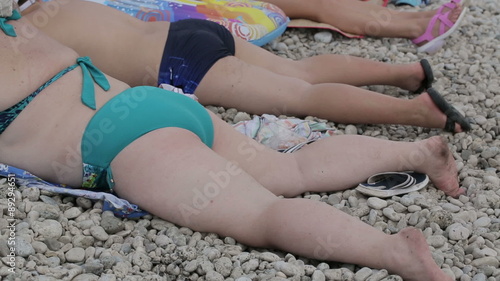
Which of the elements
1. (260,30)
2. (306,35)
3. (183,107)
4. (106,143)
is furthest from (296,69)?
(106,143)

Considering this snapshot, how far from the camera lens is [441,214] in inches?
90.7

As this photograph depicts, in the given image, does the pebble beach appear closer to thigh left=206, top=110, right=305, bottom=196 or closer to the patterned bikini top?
thigh left=206, top=110, right=305, bottom=196

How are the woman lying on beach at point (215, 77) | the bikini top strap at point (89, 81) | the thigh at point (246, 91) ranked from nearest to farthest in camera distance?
the bikini top strap at point (89, 81) < the woman lying on beach at point (215, 77) < the thigh at point (246, 91)

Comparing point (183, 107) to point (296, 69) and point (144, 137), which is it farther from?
point (296, 69)

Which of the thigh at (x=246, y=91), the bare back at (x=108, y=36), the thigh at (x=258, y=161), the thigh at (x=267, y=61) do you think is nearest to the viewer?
the thigh at (x=258, y=161)

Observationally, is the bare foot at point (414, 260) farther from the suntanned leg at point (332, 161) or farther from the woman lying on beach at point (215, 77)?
the woman lying on beach at point (215, 77)

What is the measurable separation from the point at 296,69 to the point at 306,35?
0.63 m

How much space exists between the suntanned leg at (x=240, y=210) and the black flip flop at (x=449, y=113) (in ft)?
3.22

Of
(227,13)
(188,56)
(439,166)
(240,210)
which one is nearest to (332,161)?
(439,166)

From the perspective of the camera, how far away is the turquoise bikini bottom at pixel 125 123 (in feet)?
7.30

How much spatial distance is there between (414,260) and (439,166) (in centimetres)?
66

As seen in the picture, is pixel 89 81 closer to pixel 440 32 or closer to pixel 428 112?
pixel 428 112

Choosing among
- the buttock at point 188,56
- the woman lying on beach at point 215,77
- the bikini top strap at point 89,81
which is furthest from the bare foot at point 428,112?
the bikini top strap at point 89,81

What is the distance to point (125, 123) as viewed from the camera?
2.24m
